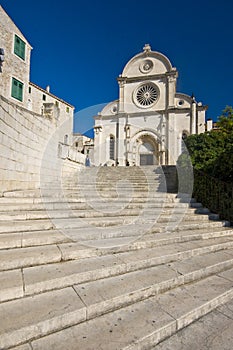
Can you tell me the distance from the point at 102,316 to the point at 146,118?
2196 cm

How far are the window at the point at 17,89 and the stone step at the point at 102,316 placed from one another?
14.1 metres

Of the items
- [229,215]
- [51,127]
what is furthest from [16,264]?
[51,127]

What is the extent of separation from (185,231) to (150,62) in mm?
23761

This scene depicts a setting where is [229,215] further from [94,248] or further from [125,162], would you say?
[125,162]

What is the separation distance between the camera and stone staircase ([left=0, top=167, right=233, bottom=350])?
5.49 feet

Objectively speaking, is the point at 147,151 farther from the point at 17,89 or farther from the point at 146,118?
the point at 17,89

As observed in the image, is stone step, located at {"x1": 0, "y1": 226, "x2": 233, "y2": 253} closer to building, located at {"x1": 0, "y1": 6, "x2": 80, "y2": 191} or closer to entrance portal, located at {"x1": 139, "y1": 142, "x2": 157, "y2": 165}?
building, located at {"x1": 0, "y1": 6, "x2": 80, "y2": 191}

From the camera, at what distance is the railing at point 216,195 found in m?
5.54

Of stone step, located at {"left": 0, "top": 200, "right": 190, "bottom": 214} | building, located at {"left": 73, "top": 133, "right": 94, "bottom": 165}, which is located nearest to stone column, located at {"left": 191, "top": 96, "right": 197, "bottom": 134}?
building, located at {"left": 73, "top": 133, "right": 94, "bottom": 165}

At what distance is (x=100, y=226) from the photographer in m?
3.80

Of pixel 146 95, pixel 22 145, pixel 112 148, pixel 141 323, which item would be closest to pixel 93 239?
pixel 141 323

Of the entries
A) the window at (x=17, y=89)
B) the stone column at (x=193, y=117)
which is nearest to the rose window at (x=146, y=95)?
the stone column at (x=193, y=117)

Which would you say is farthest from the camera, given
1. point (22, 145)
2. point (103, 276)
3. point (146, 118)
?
point (146, 118)

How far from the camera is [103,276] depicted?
2410 millimetres
